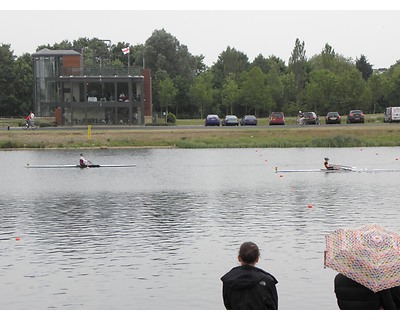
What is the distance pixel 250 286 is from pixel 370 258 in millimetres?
1706

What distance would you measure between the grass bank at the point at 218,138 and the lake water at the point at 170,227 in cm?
Result: 1711

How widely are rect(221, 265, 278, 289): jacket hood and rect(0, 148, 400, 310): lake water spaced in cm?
968

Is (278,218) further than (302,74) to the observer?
No

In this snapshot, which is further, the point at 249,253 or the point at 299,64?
the point at 299,64

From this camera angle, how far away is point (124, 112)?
127m

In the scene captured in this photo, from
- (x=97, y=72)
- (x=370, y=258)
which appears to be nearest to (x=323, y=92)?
(x=97, y=72)

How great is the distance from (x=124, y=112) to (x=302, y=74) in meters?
58.3

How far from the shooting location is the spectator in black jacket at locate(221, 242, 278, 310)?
12.3 meters

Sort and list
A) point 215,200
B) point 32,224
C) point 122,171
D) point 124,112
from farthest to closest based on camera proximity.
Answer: point 124,112 → point 122,171 → point 215,200 → point 32,224

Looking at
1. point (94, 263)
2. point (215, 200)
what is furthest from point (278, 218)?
point (94, 263)

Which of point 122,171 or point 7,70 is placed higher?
point 7,70

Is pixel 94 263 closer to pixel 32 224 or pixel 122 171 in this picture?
pixel 32 224

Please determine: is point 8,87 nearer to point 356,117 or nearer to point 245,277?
point 356,117

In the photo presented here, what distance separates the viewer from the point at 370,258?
12.1 m
